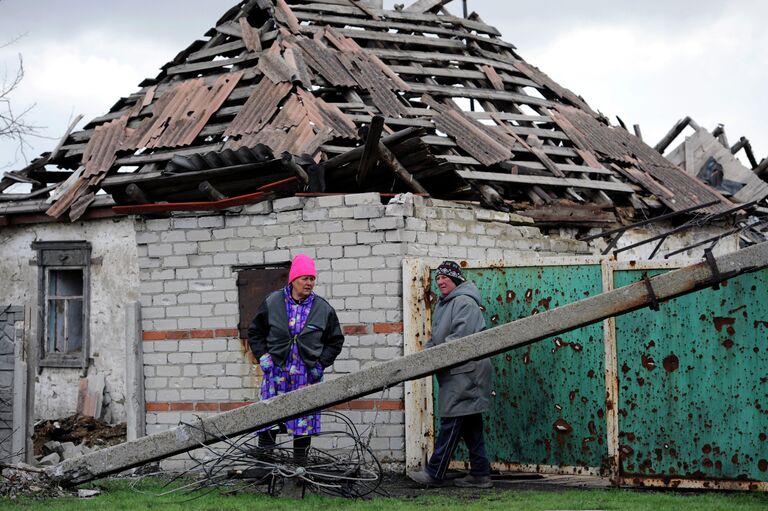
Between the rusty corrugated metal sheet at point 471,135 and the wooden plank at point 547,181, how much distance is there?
0.24 m

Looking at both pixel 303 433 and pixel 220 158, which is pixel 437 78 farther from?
pixel 303 433

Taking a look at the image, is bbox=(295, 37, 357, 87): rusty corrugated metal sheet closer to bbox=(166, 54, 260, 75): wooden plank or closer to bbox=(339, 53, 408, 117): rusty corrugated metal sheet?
bbox=(339, 53, 408, 117): rusty corrugated metal sheet

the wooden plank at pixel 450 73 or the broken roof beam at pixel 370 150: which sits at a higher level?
the wooden plank at pixel 450 73

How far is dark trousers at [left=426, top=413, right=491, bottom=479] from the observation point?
7.56m

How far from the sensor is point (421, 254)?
30.3 feet

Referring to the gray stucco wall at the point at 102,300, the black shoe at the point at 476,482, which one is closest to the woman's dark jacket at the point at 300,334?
the black shoe at the point at 476,482

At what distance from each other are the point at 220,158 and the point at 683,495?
16.8 ft

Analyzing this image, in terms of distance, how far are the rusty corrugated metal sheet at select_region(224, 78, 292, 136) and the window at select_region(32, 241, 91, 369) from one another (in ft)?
10.3

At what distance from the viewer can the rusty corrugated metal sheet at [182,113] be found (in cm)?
1323

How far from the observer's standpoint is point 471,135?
44.0ft

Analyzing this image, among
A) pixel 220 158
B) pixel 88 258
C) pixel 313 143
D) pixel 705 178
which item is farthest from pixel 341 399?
pixel 705 178

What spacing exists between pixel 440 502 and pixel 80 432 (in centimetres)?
740

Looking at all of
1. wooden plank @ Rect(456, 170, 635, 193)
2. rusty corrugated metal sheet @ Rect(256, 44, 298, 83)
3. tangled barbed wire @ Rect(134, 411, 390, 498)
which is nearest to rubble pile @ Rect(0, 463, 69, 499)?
tangled barbed wire @ Rect(134, 411, 390, 498)

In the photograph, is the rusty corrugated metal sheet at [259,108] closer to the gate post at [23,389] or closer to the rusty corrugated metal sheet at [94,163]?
the rusty corrugated metal sheet at [94,163]
